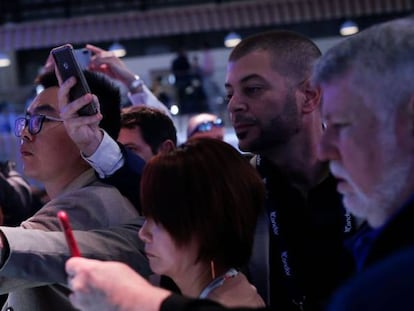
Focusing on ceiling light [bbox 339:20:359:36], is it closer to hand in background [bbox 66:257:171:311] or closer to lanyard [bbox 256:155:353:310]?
lanyard [bbox 256:155:353:310]

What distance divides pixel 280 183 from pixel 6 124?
10.5 m

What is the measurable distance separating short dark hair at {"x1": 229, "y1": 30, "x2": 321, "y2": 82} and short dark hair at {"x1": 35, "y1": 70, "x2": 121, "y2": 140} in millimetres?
315

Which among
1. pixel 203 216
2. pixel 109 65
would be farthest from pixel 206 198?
pixel 109 65

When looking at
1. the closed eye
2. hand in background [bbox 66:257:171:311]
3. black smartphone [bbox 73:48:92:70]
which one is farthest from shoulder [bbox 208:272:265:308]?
black smartphone [bbox 73:48:92:70]

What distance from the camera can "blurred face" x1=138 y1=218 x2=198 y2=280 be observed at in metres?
1.20

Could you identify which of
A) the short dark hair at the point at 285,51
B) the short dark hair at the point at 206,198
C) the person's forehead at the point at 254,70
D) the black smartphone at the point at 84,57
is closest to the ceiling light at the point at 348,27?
the black smartphone at the point at 84,57

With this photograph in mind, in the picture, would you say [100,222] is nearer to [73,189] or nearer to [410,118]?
[73,189]

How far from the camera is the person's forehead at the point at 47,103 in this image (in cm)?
175

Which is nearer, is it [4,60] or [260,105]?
[260,105]

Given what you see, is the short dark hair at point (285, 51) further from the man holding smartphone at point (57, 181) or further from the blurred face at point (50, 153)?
the blurred face at point (50, 153)

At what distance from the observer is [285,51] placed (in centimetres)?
180

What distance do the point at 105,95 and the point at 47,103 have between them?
15 centimetres

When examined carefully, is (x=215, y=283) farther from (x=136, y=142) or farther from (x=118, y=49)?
(x=118, y=49)

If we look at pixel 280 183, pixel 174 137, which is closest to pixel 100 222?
pixel 280 183
